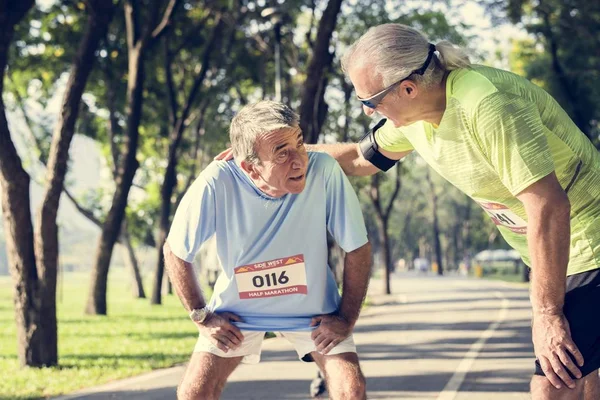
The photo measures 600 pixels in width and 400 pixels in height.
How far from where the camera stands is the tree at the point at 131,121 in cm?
1989

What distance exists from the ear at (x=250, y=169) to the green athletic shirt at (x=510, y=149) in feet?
2.10

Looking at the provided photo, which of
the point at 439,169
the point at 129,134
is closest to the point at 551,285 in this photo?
the point at 439,169

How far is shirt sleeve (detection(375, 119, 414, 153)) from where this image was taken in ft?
14.8

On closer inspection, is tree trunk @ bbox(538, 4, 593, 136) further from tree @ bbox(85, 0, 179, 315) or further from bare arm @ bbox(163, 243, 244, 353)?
bare arm @ bbox(163, 243, 244, 353)

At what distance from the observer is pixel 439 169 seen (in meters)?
4.00

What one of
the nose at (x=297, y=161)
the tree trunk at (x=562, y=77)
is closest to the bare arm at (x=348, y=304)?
the nose at (x=297, y=161)

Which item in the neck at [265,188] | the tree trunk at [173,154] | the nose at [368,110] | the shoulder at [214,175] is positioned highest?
the tree trunk at [173,154]

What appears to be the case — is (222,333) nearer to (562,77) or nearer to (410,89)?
(410,89)

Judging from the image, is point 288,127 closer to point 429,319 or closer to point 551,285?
point 551,285

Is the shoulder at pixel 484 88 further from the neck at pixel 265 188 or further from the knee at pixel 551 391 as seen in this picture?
the knee at pixel 551 391

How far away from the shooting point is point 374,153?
467 centimetres

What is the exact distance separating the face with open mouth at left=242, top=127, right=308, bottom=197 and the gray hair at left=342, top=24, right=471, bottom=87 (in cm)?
46

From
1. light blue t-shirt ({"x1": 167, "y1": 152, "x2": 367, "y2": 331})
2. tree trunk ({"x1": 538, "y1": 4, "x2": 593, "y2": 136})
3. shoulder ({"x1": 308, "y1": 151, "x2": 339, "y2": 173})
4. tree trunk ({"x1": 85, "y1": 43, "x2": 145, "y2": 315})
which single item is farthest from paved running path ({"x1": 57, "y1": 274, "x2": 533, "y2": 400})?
tree trunk ({"x1": 538, "y1": 4, "x2": 593, "y2": 136})

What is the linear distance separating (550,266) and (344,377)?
1024 millimetres
